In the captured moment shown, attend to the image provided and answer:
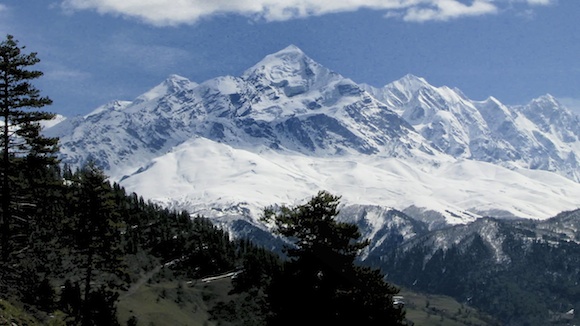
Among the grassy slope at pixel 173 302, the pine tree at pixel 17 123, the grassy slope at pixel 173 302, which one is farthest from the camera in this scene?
the grassy slope at pixel 173 302

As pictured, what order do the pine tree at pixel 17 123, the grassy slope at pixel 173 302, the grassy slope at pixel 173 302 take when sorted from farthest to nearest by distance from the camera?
the grassy slope at pixel 173 302 < the grassy slope at pixel 173 302 < the pine tree at pixel 17 123

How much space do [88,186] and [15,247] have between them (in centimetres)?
812

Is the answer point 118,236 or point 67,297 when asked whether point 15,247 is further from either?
point 67,297

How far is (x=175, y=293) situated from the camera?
166 m

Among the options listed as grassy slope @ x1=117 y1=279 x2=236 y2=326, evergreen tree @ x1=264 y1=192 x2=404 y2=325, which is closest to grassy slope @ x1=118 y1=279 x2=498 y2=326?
grassy slope @ x1=117 y1=279 x2=236 y2=326

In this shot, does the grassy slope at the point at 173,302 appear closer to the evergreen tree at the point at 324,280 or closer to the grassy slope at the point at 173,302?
the grassy slope at the point at 173,302

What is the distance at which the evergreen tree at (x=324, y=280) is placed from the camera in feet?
160

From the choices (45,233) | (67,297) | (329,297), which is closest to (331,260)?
(329,297)

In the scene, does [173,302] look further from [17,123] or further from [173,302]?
[17,123]

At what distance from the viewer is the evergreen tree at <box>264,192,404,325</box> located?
48.7 metres

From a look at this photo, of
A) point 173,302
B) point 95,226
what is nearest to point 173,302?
point 173,302

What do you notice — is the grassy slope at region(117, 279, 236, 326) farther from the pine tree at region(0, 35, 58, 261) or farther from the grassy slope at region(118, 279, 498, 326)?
the pine tree at region(0, 35, 58, 261)

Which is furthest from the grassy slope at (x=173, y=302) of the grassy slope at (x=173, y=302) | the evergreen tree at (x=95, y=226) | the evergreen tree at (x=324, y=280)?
the evergreen tree at (x=324, y=280)

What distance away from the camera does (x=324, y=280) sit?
49.6m
